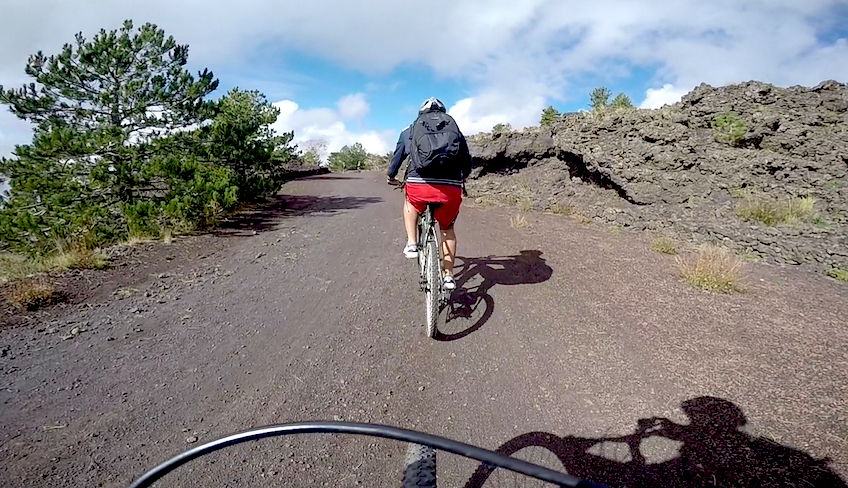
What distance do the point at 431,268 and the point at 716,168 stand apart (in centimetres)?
889

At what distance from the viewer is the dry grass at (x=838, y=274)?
19.9 feet

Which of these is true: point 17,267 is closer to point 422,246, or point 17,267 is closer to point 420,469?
point 422,246

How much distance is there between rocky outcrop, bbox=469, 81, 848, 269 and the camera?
25.2ft

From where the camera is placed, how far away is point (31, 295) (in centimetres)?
486

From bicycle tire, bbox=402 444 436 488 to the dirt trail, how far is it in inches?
38.1

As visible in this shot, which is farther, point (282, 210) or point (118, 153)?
point (282, 210)

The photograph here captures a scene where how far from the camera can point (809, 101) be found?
10.4 metres

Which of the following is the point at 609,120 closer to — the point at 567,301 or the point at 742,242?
the point at 742,242

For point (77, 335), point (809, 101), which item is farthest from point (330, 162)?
point (77, 335)

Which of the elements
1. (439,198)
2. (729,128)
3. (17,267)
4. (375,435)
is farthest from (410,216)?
(729,128)

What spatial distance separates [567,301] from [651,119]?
30.3ft

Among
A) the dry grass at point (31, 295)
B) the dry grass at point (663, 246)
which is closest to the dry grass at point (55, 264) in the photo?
the dry grass at point (31, 295)

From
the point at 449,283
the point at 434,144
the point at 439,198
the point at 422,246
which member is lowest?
the point at 449,283

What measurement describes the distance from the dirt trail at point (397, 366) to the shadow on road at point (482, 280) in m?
0.03
